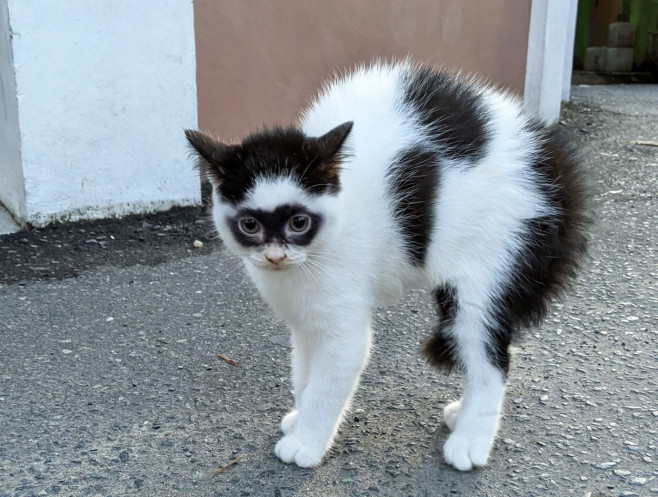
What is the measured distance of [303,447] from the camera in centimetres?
232

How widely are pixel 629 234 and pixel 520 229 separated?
258cm

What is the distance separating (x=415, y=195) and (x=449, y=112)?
0.35m

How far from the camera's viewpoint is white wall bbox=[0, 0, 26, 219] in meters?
4.16

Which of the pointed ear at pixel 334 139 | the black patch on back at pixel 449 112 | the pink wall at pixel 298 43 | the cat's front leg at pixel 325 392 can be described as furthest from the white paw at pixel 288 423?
the pink wall at pixel 298 43

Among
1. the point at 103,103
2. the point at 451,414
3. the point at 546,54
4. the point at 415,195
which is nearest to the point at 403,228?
the point at 415,195

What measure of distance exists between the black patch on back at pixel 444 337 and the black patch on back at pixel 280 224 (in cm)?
52

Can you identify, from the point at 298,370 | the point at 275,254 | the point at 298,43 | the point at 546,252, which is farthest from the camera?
the point at 298,43

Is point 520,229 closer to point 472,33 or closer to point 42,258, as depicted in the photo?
point 42,258

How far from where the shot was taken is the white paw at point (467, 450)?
2.30 m

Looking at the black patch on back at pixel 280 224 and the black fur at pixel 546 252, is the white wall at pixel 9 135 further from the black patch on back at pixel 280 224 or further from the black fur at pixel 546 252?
the black fur at pixel 546 252

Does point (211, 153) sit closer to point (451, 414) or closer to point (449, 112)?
point (449, 112)


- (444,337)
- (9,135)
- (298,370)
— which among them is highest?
(9,135)

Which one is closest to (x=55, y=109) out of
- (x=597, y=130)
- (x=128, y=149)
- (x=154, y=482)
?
(x=128, y=149)

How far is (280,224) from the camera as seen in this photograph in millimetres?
2158
